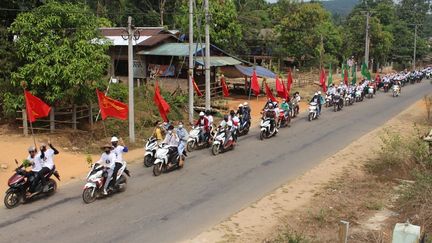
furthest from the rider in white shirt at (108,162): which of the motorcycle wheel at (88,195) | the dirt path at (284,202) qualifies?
the dirt path at (284,202)

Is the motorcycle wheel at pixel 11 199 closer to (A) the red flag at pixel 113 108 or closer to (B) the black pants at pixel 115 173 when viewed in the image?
(B) the black pants at pixel 115 173

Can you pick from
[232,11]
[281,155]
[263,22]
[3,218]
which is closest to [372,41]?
[263,22]

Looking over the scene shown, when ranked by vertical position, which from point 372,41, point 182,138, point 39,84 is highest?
point 372,41

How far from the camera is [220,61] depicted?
3058cm

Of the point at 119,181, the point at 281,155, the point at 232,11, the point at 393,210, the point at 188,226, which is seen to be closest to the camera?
the point at 188,226

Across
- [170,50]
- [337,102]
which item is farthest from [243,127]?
[170,50]

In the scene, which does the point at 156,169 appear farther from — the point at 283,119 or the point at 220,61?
the point at 220,61

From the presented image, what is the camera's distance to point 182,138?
50.2 ft

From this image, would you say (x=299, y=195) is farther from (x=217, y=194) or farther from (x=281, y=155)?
(x=281, y=155)

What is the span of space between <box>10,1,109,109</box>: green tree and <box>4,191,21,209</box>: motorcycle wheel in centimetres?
709

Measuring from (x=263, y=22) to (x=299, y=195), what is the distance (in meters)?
50.1

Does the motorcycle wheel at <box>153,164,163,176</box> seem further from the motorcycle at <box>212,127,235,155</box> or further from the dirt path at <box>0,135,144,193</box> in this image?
the motorcycle at <box>212,127,235,155</box>

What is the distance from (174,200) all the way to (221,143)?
18.2ft

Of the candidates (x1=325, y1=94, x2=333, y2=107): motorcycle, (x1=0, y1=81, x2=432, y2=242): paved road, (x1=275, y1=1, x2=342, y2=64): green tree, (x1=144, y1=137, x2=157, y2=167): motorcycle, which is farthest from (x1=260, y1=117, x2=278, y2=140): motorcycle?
(x1=275, y1=1, x2=342, y2=64): green tree
